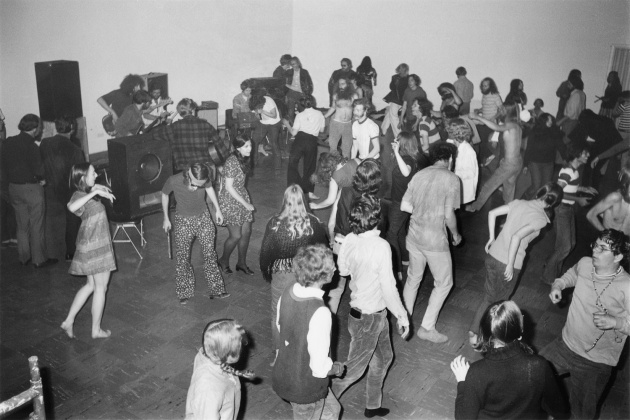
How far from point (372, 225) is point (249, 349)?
69.7 inches

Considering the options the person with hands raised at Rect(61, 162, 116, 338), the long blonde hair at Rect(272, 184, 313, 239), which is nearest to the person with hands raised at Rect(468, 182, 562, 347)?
the long blonde hair at Rect(272, 184, 313, 239)

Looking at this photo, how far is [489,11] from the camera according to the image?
455 inches

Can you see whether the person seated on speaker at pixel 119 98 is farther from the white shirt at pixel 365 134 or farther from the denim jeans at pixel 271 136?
the white shirt at pixel 365 134

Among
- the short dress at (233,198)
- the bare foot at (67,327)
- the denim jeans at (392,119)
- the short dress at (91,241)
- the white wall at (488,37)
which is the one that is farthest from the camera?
the white wall at (488,37)

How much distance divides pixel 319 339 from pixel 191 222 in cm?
249

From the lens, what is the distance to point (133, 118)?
7895mm

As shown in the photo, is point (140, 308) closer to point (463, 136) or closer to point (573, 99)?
point (463, 136)

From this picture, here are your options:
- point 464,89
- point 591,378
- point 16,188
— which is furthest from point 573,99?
point 16,188

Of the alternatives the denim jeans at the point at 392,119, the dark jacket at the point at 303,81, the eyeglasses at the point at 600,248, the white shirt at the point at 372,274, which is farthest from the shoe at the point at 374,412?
the dark jacket at the point at 303,81

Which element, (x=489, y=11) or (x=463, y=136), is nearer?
(x=463, y=136)

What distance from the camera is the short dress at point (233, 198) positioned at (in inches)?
210

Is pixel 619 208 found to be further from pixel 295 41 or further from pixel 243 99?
pixel 295 41

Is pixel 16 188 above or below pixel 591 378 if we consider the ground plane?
above

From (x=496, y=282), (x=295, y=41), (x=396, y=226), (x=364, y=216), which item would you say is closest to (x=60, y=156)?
(x=396, y=226)
